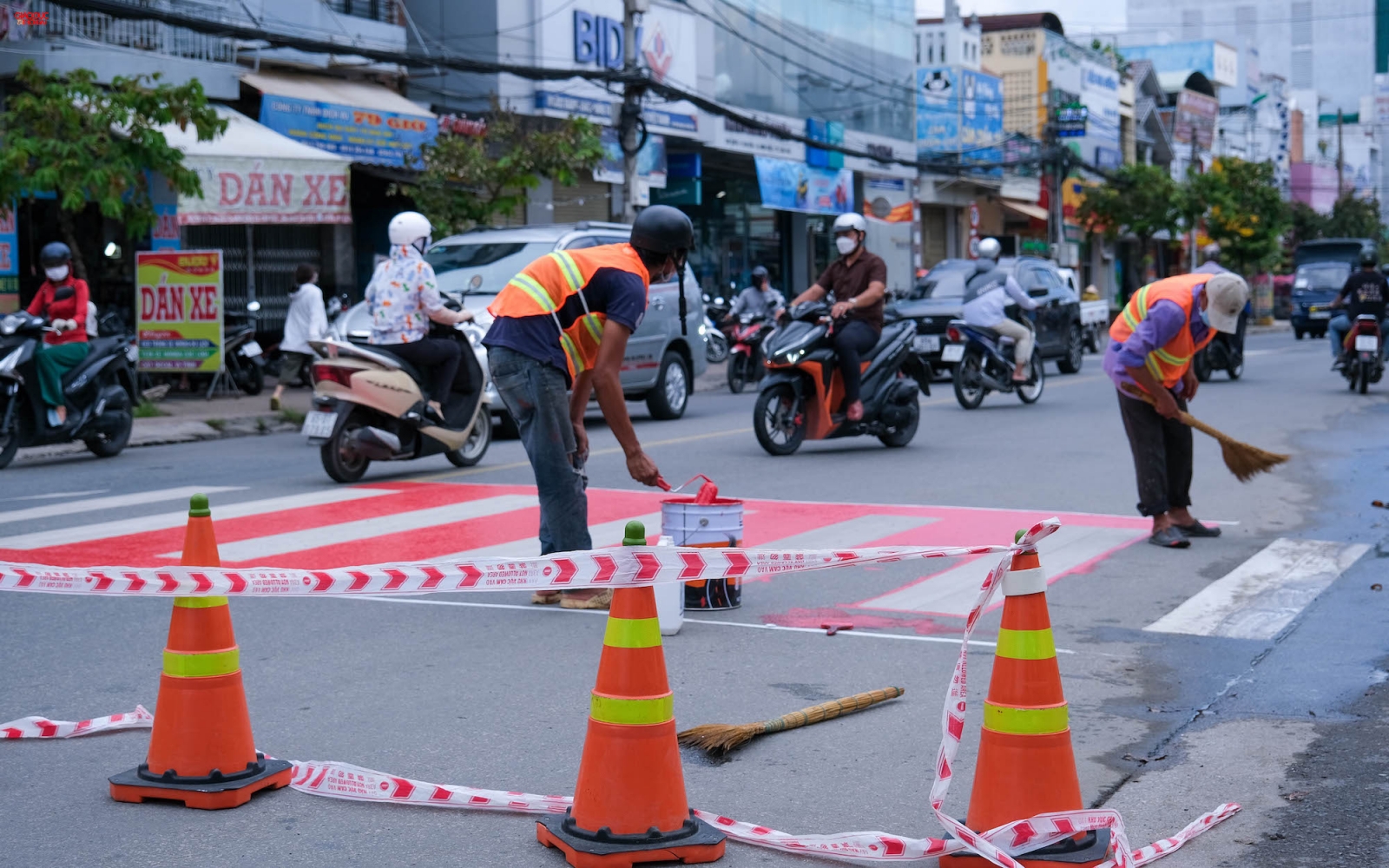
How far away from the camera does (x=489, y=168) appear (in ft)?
67.3

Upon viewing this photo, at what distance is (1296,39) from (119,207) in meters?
114

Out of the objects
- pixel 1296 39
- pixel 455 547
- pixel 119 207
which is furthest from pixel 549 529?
pixel 1296 39

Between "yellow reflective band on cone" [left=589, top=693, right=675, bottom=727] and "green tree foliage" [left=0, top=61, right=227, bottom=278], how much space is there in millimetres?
13398

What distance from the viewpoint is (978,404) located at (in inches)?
706

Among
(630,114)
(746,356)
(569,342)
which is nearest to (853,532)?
(569,342)

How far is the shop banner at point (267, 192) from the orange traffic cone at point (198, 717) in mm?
14927

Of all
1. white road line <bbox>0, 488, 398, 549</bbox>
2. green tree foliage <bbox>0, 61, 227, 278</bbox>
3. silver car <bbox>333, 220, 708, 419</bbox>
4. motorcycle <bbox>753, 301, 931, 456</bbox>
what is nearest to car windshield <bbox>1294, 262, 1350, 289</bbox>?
silver car <bbox>333, 220, 708, 419</bbox>

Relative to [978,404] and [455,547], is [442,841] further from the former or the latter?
[978,404]

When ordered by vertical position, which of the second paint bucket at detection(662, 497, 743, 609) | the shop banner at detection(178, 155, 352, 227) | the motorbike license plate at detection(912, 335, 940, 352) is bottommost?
the second paint bucket at detection(662, 497, 743, 609)

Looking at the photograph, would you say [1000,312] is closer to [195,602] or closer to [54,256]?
[54,256]

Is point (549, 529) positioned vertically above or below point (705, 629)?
above

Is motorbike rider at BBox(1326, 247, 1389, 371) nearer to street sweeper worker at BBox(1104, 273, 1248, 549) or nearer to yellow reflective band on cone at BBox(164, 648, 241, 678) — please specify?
street sweeper worker at BBox(1104, 273, 1248, 549)

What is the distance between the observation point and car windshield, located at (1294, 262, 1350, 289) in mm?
39281

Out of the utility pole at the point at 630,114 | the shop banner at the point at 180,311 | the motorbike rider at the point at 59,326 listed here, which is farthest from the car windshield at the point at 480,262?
the utility pole at the point at 630,114
